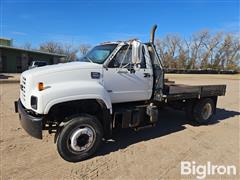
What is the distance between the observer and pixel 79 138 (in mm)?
3980

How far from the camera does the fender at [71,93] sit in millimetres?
3512

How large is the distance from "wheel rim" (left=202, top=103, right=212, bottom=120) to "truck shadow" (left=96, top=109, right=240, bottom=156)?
337mm

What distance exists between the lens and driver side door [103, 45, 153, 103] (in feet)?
14.5

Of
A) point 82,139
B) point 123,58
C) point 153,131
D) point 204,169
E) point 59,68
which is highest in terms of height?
point 123,58

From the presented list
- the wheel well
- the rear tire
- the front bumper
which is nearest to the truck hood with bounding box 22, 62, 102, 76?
the wheel well

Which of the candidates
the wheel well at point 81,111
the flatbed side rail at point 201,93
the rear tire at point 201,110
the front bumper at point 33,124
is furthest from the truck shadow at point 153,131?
the front bumper at point 33,124

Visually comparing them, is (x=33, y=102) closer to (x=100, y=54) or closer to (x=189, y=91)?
(x=100, y=54)

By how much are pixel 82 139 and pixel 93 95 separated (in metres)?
0.91

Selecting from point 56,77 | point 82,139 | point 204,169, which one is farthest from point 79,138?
point 204,169

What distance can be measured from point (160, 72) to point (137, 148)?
6.71ft

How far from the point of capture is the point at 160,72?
5.32 m

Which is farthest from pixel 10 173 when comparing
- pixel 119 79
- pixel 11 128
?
pixel 119 79

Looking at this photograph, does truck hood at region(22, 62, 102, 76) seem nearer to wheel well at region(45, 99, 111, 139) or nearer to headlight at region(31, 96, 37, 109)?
headlight at region(31, 96, 37, 109)

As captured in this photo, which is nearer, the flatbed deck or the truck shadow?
the truck shadow
